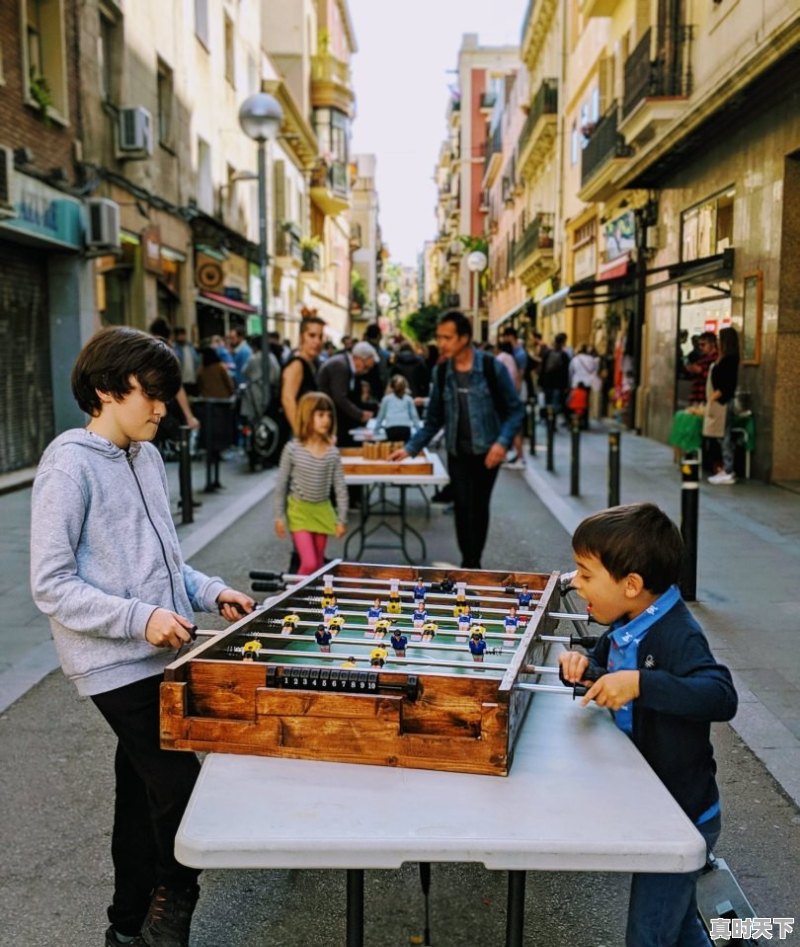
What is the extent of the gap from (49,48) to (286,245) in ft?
65.3

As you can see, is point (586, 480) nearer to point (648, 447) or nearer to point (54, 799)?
point (648, 447)

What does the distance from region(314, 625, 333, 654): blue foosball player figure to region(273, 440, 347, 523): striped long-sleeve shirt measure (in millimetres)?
3981

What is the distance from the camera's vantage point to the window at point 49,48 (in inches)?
531

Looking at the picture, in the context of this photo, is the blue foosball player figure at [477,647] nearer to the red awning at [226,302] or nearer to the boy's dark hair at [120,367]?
the boy's dark hair at [120,367]

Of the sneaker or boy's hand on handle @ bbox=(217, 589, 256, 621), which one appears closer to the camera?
boy's hand on handle @ bbox=(217, 589, 256, 621)

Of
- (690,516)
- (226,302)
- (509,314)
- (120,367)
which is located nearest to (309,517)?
(690,516)

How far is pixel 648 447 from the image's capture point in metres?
17.3

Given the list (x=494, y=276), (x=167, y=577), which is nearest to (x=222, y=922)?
(x=167, y=577)

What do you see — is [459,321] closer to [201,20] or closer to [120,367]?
[120,367]

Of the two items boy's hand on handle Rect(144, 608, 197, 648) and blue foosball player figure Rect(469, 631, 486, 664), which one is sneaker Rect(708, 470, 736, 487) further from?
boy's hand on handle Rect(144, 608, 197, 648)

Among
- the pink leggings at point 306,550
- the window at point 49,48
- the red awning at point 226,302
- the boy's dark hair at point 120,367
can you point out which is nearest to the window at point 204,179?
the red awning at point 226,302

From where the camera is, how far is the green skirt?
6.81m

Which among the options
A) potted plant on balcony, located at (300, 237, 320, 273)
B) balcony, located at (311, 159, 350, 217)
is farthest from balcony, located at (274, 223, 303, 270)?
balcony, located at (311, 159, 350, 217)

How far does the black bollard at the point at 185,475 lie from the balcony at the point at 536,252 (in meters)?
24.3
